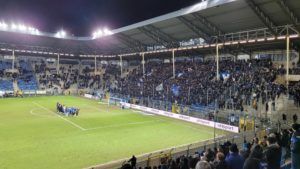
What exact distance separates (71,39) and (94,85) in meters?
12.4

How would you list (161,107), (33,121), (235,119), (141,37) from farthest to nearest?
(141,37) < (161,107) < (33,121) < (235,119)

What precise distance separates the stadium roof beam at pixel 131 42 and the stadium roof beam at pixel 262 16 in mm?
25738

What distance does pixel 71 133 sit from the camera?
20734 millimetres

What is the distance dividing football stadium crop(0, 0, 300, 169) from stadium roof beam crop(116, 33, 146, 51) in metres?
0.36

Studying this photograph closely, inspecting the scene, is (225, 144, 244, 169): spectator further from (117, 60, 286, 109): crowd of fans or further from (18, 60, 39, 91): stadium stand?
(18, 60, 39, 91): stadium stand

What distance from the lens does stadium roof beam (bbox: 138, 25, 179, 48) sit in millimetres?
39500

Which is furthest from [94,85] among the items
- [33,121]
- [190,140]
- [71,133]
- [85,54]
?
[190,140]

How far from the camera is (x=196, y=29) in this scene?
34500 mm

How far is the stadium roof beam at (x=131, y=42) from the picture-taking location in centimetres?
4753

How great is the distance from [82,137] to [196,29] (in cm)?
2182

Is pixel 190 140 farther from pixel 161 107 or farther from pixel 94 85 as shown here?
pixel 94 85

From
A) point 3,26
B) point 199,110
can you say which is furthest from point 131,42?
point 199,110

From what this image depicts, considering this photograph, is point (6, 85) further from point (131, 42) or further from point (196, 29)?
point (196, 29)

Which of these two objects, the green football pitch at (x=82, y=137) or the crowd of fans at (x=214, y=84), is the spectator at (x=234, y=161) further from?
the crowd of fans at (x=214, y=84)
